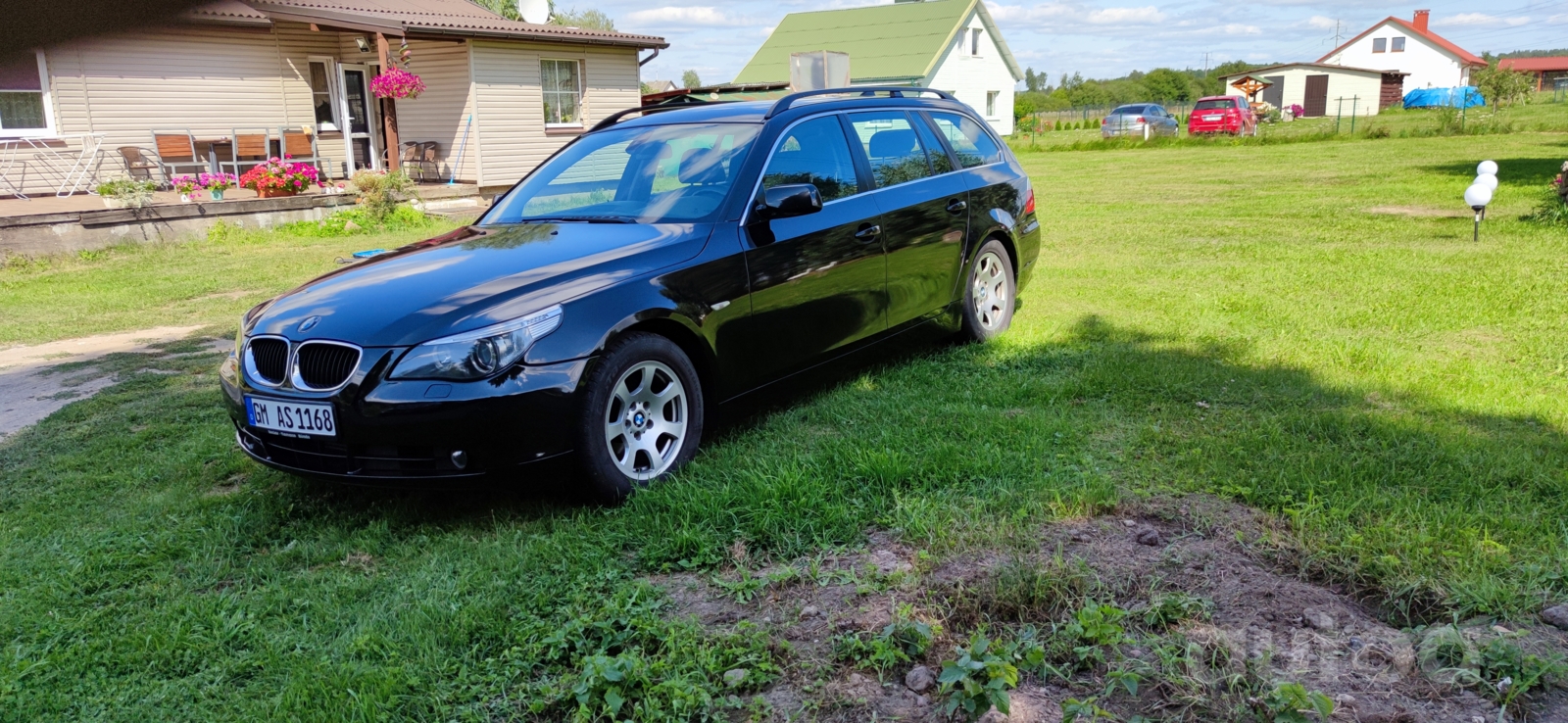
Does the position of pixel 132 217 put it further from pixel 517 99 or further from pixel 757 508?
pixel 757 508

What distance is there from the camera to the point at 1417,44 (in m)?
65.9

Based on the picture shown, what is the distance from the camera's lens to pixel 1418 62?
217 feet

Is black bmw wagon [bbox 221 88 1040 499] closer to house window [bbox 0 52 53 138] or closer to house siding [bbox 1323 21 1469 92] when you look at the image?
house window [bbox 0 52 53 138]

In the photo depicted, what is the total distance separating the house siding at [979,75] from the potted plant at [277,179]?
33.7m

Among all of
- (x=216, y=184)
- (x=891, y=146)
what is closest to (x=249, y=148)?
(x=216, y=184)

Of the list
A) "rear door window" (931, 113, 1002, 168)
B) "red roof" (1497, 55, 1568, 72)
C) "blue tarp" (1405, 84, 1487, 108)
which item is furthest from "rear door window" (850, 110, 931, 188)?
"red roof" (1497, 55, 1568, 72)

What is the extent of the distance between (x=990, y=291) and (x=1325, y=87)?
61842mm

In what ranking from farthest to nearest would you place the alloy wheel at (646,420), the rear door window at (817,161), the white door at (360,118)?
the white door at (360,118), the rear door window at (817,161), the alloy wheel at (646,420)

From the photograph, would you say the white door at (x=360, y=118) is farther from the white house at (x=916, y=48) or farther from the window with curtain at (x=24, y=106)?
the white house at (x=916, y=48)

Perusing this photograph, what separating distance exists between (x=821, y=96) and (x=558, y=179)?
57.9 inches

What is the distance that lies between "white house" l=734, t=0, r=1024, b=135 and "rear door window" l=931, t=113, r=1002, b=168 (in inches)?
1500

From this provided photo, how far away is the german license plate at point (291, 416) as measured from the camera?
11.9 feet

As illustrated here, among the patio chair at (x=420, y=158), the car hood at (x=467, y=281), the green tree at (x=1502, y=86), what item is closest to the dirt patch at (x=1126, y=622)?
the car hood at (x=467, y=281)

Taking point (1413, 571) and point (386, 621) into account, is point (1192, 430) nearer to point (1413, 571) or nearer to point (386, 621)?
point (1413, 571)
